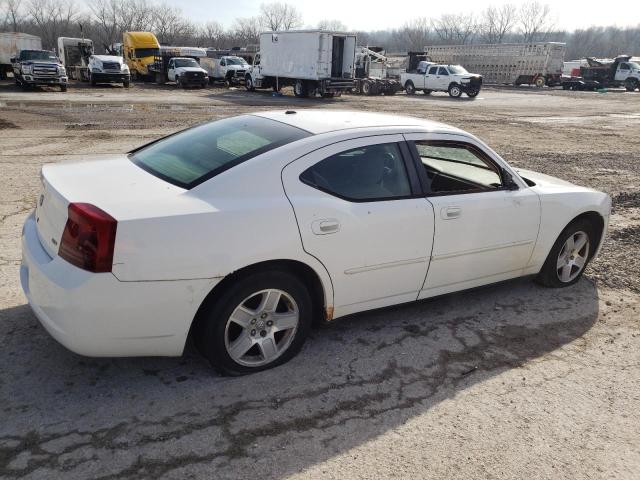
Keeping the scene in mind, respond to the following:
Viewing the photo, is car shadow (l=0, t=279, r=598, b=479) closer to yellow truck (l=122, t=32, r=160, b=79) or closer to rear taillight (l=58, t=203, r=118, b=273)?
rear taillight (l=58, t=203, r=118, b=273)

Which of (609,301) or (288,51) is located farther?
(288,51)

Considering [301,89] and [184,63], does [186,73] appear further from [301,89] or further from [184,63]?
[301,89]

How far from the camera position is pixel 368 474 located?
2.56 metres

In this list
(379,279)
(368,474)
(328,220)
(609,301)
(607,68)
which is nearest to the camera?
(368,474)

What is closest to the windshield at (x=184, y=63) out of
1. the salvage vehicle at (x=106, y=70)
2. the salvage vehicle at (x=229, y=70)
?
the salvage vehicle at (x=229, y=70)

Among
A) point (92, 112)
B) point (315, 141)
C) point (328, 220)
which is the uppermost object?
point (315, 141)

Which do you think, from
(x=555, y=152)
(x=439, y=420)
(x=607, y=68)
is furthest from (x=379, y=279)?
(x=607, y=68)

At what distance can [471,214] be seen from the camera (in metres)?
3.88

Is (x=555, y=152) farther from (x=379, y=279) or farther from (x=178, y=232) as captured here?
(x=178, y=232)

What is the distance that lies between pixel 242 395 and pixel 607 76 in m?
52.8

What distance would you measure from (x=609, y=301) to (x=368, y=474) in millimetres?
3205

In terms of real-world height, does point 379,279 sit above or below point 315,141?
below

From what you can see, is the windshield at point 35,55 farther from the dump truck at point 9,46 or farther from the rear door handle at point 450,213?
the rear door handle at point 450,213

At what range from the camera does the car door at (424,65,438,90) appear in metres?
34.1
